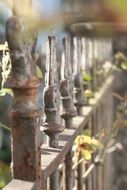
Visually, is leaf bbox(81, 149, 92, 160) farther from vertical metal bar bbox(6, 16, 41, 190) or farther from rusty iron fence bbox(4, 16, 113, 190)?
vertical metal bar bbox(6, 16, 41, 190)

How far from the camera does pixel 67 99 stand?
159 cm

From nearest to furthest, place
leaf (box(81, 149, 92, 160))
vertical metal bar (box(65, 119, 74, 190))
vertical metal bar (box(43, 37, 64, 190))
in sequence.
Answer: vertical metal bar (box(43, 37, 64, 190)), vertical metal bar (box(65, 119, 74, 190)), leaf (box(81, 149, 92, 160))

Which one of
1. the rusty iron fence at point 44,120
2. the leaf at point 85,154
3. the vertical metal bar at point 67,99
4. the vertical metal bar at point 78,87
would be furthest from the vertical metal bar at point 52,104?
the vertical metal bar at point 78,87

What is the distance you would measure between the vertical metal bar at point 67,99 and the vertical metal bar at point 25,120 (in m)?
0.56

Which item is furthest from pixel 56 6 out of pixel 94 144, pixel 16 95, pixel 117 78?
pixel 117 78

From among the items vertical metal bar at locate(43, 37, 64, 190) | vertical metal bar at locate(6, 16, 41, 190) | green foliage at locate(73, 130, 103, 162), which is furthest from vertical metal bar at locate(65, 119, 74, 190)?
vertical metal bar at locate(6, 16, 41, 190)

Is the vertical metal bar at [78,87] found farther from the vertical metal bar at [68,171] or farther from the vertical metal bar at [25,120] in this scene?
the vertical metal bar at [25,120]

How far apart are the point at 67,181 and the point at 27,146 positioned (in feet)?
2.09

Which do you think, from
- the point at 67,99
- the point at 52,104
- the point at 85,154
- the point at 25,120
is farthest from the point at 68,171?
the point at 25,120

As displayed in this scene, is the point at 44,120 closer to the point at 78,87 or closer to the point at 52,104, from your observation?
the point at 52,104

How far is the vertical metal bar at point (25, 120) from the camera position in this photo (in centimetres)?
91

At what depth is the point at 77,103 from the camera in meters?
1.96

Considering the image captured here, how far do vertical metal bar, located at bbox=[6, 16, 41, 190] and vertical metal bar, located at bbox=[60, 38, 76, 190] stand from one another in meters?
0.56

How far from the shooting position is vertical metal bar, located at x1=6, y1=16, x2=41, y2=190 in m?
0.91
